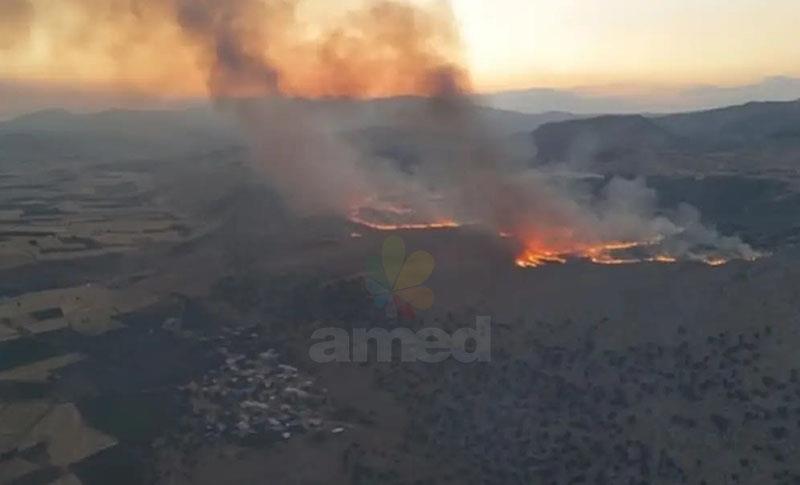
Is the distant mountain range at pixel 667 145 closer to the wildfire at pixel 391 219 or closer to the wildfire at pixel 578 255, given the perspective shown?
the wildfire at pixel 391 219

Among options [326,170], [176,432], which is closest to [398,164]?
[326,170]

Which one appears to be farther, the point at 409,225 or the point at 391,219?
the point at 391,219

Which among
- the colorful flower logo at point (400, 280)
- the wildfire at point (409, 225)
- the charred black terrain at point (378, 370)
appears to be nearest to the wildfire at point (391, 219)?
the wildfire at point (409, 225)

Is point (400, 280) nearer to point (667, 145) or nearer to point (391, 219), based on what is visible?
point (391, 219)

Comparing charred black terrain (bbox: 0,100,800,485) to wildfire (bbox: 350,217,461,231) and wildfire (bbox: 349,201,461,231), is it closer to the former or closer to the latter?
wildfire (bbox: 350,217,461,231)

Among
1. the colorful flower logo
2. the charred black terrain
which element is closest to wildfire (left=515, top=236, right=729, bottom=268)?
the charred black terrain

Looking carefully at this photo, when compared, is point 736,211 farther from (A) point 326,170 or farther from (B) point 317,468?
(B) point 317,468

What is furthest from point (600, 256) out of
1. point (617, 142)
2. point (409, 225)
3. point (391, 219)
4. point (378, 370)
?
point (617, 142)

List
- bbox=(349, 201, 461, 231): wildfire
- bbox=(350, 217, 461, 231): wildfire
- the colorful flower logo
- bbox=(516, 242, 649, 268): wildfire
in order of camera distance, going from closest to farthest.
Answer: the colorful flower logo, bbox=(516, 242, 649, 268): wildfire, bbox=(350, 217, 461, 231): wildfire, bbox=(349, 201, 461, 231): wildfire
